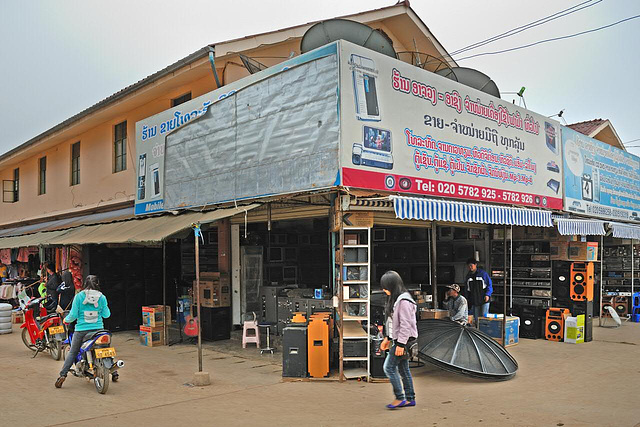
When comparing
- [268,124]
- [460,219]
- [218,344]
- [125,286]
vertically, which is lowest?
[218,344]

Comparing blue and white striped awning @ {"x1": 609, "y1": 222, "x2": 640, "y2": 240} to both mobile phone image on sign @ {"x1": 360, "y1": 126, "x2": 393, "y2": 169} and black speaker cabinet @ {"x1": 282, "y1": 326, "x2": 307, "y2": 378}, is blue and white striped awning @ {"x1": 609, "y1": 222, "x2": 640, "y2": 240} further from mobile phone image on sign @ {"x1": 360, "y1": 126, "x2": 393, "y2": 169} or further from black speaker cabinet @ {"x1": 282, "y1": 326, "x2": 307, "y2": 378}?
black speaker cabinet @ {"x1": 282, "y1": 326, "x2": 307, "y2": 378}

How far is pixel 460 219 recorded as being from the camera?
968cm

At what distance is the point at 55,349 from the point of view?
10.8 m

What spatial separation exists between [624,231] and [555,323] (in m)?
4.43

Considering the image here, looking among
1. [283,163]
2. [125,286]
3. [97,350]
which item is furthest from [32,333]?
[283,163]

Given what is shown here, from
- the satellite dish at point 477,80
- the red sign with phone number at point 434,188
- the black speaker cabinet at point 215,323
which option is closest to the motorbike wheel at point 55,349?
the black speaker cabinet at point 215,323

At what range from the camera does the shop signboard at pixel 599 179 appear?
14633 millimetres

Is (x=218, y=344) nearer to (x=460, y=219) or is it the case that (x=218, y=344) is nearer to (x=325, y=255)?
(x=325, y=255)

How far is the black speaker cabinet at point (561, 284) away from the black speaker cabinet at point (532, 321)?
879 millimetres

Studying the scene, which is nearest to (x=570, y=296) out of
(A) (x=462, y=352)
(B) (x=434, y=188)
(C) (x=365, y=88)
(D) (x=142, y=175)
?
(B) (x=434, y=188)

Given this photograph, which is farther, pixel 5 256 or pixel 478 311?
pixel 5 256

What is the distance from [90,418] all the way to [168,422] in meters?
1.00

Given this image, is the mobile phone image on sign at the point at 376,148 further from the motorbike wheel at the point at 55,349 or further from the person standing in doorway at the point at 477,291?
the motorbike wheel at the point at 55,349

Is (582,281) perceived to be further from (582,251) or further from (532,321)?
(532,321)
